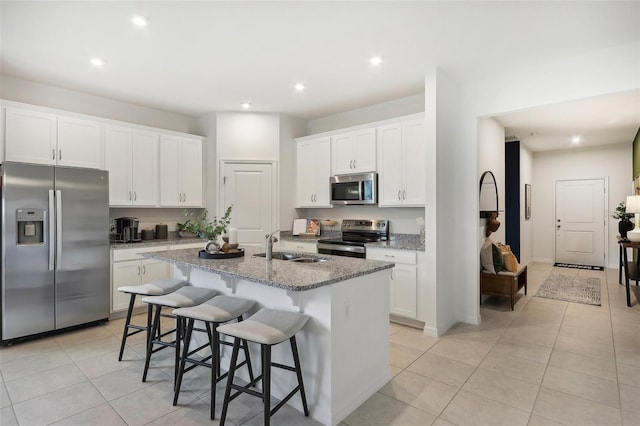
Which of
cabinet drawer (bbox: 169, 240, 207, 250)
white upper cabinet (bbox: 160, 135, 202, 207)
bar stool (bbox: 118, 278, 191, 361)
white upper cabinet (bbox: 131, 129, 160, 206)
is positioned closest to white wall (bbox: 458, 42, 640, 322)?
bar stool (bbox: 118, 278, 191, 361)

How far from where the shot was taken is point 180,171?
4961 millimetres

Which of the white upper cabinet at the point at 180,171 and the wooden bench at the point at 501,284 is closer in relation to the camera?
the wooden bench at the point at 501,284

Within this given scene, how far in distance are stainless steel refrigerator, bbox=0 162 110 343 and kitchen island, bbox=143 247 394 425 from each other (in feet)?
5.79

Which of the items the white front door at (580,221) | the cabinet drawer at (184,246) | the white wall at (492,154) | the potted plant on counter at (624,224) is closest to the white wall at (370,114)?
the white wall at (492,154)

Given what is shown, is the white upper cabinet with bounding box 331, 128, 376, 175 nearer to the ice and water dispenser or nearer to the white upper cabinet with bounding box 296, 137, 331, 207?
the white upper cabinet with bounding box 296, 137, 331, 207

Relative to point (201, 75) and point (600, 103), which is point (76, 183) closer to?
point (201, 75)

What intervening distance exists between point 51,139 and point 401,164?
399 cm

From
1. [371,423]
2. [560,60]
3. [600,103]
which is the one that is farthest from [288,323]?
[600,103]

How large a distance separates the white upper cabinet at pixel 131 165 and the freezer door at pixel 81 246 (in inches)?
15.0

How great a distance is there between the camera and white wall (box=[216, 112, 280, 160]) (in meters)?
5.07

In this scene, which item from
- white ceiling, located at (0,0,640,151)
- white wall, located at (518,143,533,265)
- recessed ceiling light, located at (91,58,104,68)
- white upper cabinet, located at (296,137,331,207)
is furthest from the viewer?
white wall, located at (518,143,533,265)

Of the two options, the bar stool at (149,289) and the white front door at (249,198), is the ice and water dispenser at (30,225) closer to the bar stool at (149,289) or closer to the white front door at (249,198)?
the bar stool at (149,289)

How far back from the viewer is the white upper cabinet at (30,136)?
356 cm

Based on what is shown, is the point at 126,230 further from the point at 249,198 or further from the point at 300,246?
the point at 300,246
